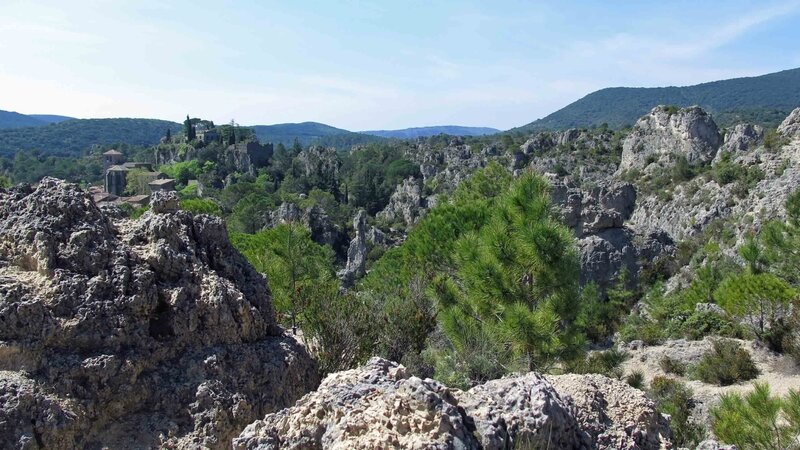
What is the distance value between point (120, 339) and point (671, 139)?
57.1 meters

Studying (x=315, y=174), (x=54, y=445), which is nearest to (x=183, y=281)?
(x=54, y=445)

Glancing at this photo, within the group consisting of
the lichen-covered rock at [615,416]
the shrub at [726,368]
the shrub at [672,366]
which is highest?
the lichen-covered rock at [615,416]

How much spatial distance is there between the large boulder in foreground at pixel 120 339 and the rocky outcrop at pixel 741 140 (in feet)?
157

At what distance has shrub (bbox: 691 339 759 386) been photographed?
12.8 metres

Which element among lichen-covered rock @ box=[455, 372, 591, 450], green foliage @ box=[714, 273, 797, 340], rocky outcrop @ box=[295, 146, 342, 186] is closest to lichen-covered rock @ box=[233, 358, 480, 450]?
lichen-covered rock @ box=[455, 372, 591, 450]

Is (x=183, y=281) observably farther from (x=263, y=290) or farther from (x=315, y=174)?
(x=315, y=174)

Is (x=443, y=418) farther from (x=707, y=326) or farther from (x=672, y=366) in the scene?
(x=707, y=326)

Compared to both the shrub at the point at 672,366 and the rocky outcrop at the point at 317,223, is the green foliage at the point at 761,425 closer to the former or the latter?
the shrub at the point at 672,366

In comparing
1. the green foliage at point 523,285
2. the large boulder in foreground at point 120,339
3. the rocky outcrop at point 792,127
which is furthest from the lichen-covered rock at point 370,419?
the rocky outcrop at point 792,127

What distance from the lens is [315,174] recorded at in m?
84.9

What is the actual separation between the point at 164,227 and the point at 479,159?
71.1 m

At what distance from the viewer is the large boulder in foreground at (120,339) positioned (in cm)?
499

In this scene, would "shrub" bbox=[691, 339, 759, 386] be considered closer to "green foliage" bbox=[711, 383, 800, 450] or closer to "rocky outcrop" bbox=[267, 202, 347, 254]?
"green foliage" bbox=[711, 383, 800, 450]

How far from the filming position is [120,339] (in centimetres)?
536
